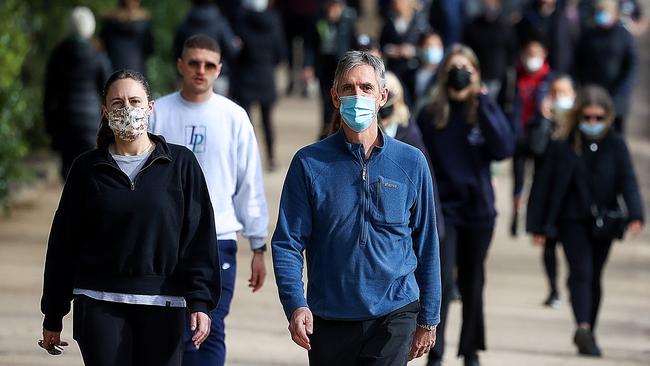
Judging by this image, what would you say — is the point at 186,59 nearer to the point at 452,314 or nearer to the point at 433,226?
the point at 433,226

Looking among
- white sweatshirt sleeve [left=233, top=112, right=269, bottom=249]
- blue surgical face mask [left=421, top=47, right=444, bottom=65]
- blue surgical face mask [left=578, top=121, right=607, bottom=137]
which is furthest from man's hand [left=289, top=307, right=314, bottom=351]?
blue surgical face mask [left=421, top=47, right=444, bottom=65]

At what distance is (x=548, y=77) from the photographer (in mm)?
14141

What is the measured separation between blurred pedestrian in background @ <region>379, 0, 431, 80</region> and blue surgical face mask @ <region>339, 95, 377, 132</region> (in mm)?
8991

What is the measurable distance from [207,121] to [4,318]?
3.57 m

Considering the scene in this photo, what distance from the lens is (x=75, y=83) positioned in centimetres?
1310

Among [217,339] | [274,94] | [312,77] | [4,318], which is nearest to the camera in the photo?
[217,339]

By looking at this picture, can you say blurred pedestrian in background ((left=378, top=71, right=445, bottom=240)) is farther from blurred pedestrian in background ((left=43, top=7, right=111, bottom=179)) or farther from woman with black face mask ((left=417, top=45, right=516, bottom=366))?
blurred pedestrian in background ((left=43, top=7, right=111, bottom=179))

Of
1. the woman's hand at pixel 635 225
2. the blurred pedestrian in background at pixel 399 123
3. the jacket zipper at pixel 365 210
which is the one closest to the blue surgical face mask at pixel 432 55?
the woman's hand at pixel 635 225

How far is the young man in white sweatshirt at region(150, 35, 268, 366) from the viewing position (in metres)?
7.43

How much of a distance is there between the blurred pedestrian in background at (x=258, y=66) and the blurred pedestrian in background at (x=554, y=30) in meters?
→ 2.63

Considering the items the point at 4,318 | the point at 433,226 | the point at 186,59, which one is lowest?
the point at 4,318

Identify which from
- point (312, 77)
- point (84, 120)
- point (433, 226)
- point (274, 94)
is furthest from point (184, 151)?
point (312, 77)

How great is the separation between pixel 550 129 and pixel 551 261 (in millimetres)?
1405

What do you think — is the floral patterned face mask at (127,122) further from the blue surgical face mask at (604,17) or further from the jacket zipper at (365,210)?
the blue surgical face mask at (604,17)
